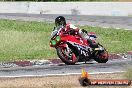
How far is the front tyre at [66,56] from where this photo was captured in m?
14.9

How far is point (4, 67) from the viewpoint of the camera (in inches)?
580

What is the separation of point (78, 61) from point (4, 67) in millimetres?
2897

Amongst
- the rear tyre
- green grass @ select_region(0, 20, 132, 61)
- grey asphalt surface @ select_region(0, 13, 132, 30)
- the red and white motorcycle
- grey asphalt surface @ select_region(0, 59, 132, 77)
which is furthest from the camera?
grey asphalt surface @ select_region(0, 13, 132, 30)

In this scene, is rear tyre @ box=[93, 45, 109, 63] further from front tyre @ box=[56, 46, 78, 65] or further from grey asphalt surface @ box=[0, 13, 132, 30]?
grey asphalt surface @ box=[0, 13, 132, 30]

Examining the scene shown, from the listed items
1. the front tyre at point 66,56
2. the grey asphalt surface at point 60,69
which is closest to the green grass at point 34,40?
the front tyre at point 66,56

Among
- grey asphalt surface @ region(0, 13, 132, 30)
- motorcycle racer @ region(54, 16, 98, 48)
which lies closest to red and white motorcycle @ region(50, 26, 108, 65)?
motorcycle racer @ region(54, 16, 98, 48)

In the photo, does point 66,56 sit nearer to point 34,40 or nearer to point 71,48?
point 71,48

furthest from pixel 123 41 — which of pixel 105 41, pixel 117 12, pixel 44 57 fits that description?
pixel 117 12

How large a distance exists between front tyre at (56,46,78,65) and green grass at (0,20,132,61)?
7.54ft

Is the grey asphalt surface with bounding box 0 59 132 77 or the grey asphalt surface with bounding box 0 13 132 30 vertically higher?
the grey asphalt surface with bounding box 0 59 132 77

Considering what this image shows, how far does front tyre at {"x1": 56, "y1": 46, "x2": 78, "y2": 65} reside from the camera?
14.9 m

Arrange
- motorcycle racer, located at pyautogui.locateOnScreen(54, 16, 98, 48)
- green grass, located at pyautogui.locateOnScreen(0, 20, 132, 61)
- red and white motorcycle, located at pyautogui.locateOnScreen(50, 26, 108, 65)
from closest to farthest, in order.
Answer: red and white motorcycle, located at pyautogui.locateOnScreen(50, 26, 108, 65), motorcycle racer, located at pyautogui.locateOnScreen(54, 16, 98, 48), green grass, located at pyautogui.locateOnScreen(0, 20, 132, 61)

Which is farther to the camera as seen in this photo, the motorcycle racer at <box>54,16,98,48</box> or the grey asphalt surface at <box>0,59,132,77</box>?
the motorcycle racer at <box>54,16,98,48</box>

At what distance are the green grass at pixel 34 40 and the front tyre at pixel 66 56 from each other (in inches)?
90.4
